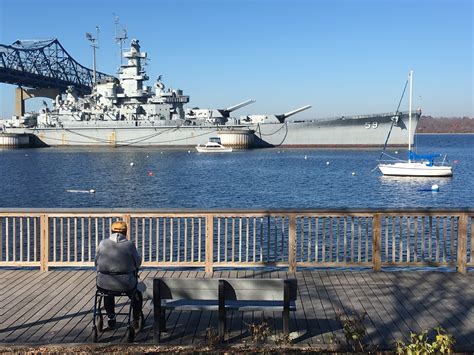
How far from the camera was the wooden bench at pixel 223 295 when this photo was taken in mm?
5691

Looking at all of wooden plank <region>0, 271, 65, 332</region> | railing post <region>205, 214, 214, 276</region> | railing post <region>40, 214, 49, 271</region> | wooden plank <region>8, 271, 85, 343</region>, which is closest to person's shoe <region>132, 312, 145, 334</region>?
wooden plank <region>8, 271, 85, 343</region>

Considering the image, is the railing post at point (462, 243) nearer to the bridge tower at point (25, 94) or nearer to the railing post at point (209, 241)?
the railing post at point (209, 241)

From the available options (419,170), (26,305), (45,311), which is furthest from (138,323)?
(419,170)

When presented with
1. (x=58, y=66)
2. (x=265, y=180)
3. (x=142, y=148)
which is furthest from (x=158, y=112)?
(x=58, y=66)

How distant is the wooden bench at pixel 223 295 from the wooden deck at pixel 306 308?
1.14ft

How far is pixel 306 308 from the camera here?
698 cm

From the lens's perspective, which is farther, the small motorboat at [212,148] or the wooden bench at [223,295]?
the small motorboat at [212,148]

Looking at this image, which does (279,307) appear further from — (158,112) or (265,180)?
(158,112)

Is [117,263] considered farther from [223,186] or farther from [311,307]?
[223,186]

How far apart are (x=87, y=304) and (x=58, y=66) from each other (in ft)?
524

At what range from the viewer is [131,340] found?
5.79 meters

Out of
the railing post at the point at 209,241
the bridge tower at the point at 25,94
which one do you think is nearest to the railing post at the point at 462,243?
the railing post at the point at 209,241

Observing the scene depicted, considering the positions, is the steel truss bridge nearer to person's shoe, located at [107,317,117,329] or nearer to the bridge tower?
the bridge tower

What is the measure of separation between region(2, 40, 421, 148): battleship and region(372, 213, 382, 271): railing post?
8018 centimetres
